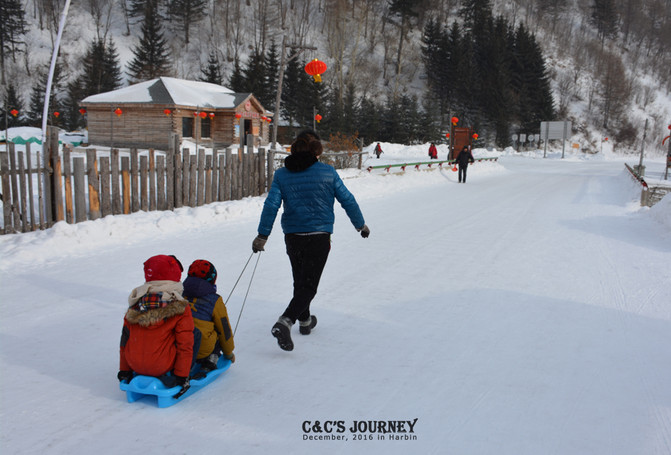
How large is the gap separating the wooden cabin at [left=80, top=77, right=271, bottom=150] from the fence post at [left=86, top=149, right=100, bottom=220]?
1950 centimetres

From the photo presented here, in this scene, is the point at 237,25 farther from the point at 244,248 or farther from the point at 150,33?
the point at 244,248

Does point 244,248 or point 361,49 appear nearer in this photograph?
point 244,248

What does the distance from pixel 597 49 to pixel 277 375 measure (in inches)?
3865

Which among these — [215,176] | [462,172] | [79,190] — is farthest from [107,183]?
[462,172]

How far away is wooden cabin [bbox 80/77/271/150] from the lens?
28953 mm

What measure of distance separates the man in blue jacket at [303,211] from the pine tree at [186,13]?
7043cm

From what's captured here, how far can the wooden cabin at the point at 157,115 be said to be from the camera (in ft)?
95.0

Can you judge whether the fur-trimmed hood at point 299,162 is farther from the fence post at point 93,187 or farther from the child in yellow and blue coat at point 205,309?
the fence post at point 93,187

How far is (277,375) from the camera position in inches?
145

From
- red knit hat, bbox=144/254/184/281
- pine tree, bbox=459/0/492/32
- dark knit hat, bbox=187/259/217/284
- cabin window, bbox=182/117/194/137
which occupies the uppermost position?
pine tree, bbox=459/0/492/32

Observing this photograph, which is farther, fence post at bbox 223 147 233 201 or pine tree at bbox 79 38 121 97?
pine tree at bbox 79 38 121 97

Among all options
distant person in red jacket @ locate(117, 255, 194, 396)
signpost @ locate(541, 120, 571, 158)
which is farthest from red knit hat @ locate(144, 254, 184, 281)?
signpost @ locate(541, 120, 571, 158)

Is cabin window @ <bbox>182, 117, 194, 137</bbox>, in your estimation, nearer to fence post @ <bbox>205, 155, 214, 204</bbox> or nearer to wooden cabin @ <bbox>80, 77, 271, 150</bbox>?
wooden cabin @ <bbox>80, 77, 271, 150</bbox>

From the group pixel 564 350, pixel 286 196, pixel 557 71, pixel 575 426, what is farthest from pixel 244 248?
pixel 557 71
